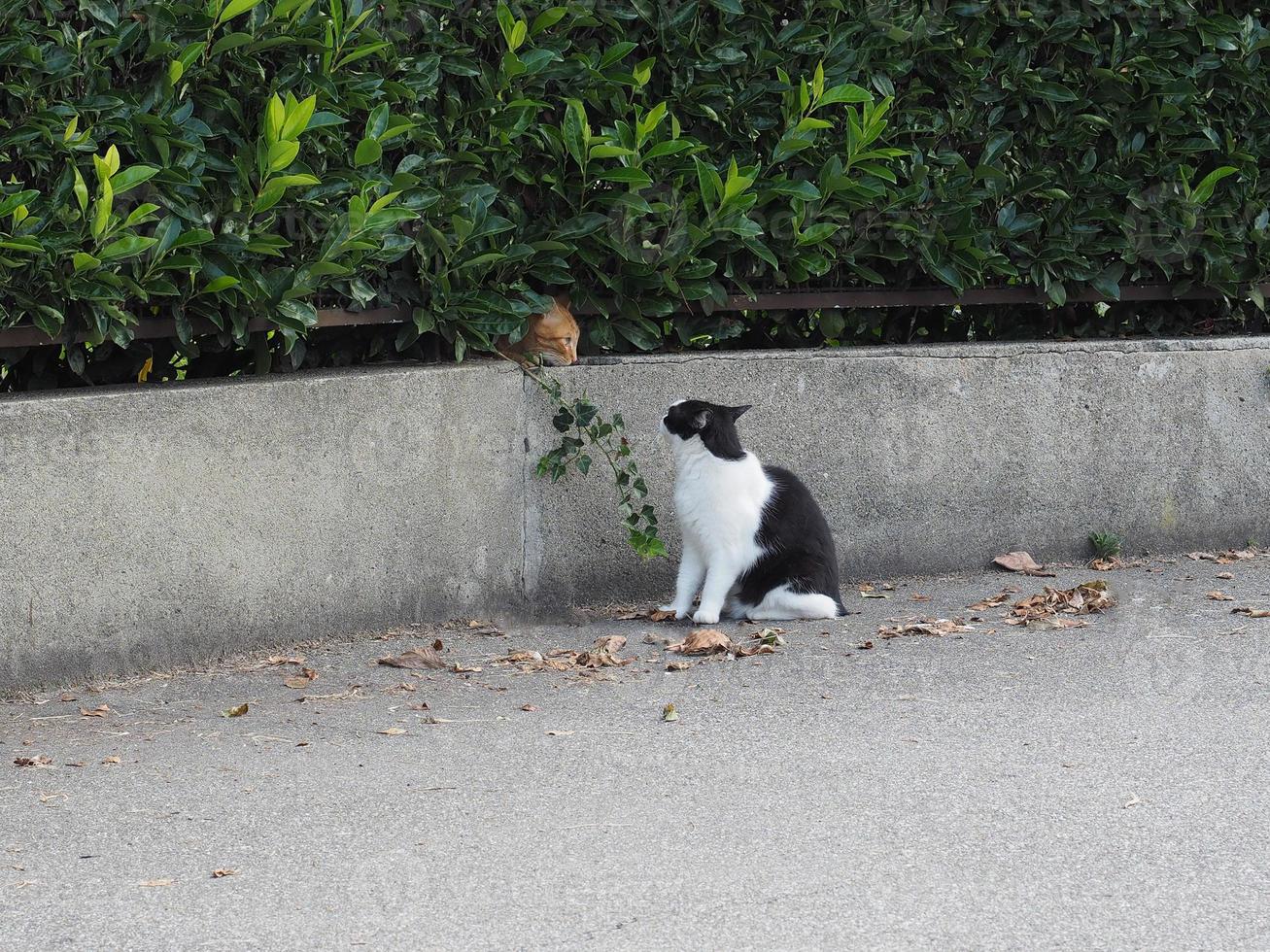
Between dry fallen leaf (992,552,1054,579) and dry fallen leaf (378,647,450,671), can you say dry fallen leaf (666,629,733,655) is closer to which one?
dry fallen leaf (378,647,450,671)

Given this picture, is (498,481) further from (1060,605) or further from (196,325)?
(1060,605)

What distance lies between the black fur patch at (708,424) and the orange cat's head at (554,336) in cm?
49

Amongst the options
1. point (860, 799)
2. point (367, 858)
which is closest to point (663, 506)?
point (860, 799)

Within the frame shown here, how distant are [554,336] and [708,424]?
2.29 ft

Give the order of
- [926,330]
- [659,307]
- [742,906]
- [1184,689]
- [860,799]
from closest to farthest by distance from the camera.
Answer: [742,906] → [860,799] → [1184,689] → [659,307] → [926,330]

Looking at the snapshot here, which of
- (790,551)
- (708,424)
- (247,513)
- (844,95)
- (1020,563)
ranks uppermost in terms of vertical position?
(844,95)

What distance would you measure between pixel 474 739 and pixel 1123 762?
1832mm

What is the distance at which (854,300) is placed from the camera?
6559 mm

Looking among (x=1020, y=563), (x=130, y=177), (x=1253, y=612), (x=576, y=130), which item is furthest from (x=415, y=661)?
(x=1253, y=612)

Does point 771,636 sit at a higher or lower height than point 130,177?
lower

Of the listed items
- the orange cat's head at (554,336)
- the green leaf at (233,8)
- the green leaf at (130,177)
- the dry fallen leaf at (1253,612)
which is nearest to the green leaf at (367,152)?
the green leaf at (233,8)

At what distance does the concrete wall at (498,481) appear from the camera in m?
→ 4.82

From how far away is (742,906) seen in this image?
3229 mm

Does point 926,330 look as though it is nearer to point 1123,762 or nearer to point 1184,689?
point 1184,689
